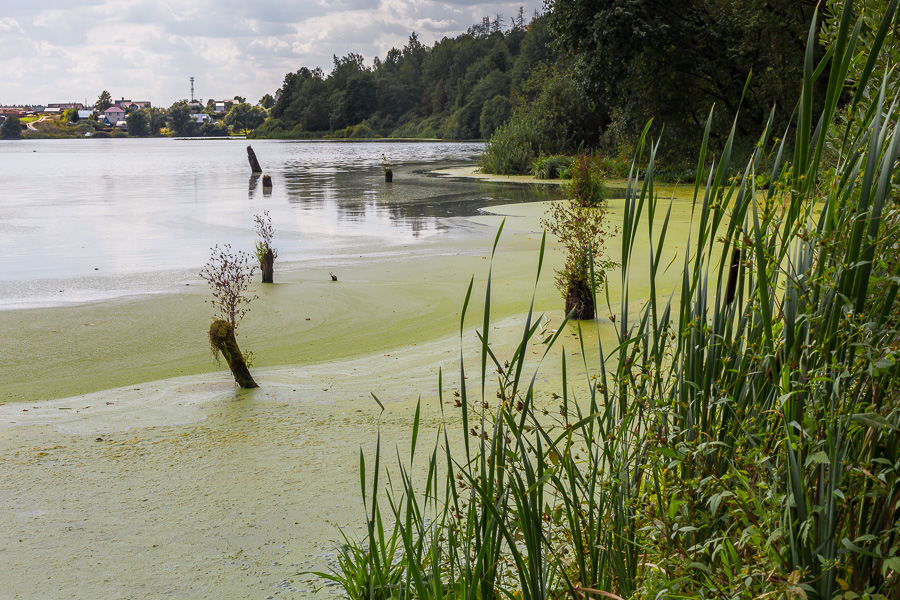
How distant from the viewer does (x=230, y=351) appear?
5.25 meters

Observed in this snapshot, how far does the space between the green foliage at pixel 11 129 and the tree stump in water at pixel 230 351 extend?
10868 cm

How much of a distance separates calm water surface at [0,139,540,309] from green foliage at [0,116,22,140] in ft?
Result: 267

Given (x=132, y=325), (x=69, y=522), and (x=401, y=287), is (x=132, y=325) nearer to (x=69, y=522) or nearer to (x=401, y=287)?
(x=401, y=287)

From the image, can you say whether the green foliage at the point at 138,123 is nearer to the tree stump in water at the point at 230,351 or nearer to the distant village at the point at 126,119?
the distant village at the point at 126,119

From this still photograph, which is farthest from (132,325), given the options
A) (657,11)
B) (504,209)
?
(657,11)

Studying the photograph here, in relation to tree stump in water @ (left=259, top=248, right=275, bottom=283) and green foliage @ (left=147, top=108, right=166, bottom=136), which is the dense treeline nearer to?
green foliage @ (left=147, top=108, right=166, bottom=136)

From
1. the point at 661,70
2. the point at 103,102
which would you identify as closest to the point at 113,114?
the point at 103,102

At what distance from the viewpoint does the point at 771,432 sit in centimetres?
147

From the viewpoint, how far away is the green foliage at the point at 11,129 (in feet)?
324

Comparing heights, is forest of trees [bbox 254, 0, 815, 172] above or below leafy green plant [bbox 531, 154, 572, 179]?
above

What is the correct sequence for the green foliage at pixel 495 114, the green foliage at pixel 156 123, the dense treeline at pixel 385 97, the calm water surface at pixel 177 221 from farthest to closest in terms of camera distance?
the green foliage at pixel 156 123 → the dense treeline at pixel 385 97 → the green foliage at pixel 495 114 → the calm water surface at pixel 177 221

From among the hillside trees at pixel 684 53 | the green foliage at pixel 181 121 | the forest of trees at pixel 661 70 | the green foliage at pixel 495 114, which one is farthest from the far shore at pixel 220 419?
the green foliage at pixel 181 121

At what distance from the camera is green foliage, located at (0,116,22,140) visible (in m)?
98.8

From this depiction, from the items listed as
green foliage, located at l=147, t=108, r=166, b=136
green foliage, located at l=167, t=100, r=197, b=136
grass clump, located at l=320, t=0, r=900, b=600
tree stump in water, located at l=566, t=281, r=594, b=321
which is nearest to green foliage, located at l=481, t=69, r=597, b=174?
tree stump in water, located at l=566, t=281, r=594, b=321
